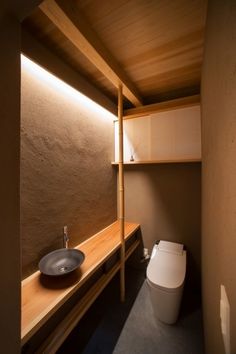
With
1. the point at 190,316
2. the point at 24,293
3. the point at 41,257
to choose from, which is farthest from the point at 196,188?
the point at 24,293

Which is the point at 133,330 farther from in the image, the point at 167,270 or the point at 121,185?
the point at 121,185

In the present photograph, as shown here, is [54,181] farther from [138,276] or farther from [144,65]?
[138,276]

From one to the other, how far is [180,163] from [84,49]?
1552 millimetres

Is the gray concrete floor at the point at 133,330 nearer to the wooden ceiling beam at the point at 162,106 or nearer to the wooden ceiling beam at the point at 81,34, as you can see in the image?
the wooden ceiling beam at the point at 162,106

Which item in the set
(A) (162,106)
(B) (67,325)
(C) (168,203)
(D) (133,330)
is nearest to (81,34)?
(A) (162,106)

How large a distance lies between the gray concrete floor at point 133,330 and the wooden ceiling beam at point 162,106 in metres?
2.28

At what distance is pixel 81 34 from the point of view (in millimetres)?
1075

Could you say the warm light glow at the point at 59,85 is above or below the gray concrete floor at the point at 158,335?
above

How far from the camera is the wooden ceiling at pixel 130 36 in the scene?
101 cm

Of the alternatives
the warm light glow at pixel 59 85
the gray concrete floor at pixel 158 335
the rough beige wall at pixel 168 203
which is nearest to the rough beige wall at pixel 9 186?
the warm light glow at pixel 59 85

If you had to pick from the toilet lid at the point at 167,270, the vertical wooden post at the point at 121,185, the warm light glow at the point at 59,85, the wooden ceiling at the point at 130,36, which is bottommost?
the toilet lid at the point at 167,270

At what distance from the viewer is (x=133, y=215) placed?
7.55 ft

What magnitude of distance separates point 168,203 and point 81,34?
1909mm

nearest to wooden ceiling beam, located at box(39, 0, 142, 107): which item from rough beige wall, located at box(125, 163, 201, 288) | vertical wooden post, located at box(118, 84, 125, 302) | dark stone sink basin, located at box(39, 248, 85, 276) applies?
vertical wooden post, located at box(118, 84, 125, 302)
